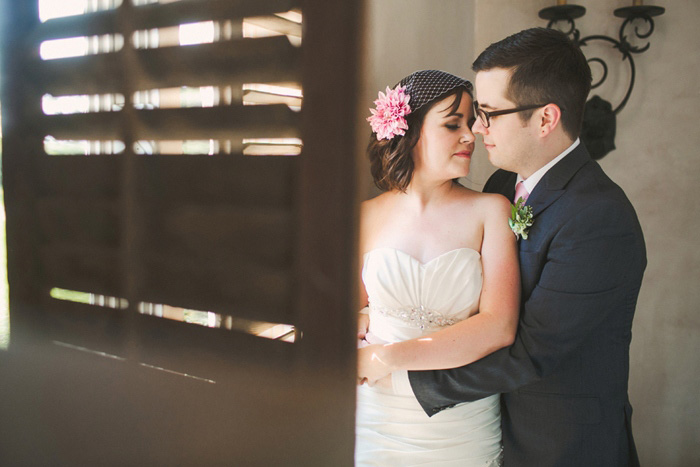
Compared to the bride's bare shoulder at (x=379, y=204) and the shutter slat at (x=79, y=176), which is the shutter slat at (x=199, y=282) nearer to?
the shutter slat at (x=79, y=176)

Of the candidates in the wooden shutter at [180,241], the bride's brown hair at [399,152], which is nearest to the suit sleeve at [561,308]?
the bride's brown hair at [399,152]

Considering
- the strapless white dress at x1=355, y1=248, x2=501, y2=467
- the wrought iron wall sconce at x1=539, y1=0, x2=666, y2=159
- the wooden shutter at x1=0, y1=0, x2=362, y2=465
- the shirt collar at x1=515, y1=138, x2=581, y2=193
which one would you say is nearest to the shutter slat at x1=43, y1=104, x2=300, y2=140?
the wooden shutter at x1=0, y1=0, x2=362, y2=465

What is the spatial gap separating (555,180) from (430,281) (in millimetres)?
361

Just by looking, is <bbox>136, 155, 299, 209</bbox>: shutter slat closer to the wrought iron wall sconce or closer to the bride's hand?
the bride's hand

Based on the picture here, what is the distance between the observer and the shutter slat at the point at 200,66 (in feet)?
0.64

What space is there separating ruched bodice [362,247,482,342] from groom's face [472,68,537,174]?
242 millimetres

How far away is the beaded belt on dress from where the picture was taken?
1.16 m

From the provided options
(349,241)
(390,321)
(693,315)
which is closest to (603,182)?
(390,321)

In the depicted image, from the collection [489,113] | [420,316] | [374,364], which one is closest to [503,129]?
[489,113]

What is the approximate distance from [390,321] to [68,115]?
102 cm

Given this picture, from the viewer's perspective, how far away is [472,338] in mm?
1047

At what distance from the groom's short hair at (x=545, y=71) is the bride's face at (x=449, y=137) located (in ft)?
0.38

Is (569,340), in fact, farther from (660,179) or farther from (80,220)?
(660,179)

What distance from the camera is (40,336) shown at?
0.24 metres
